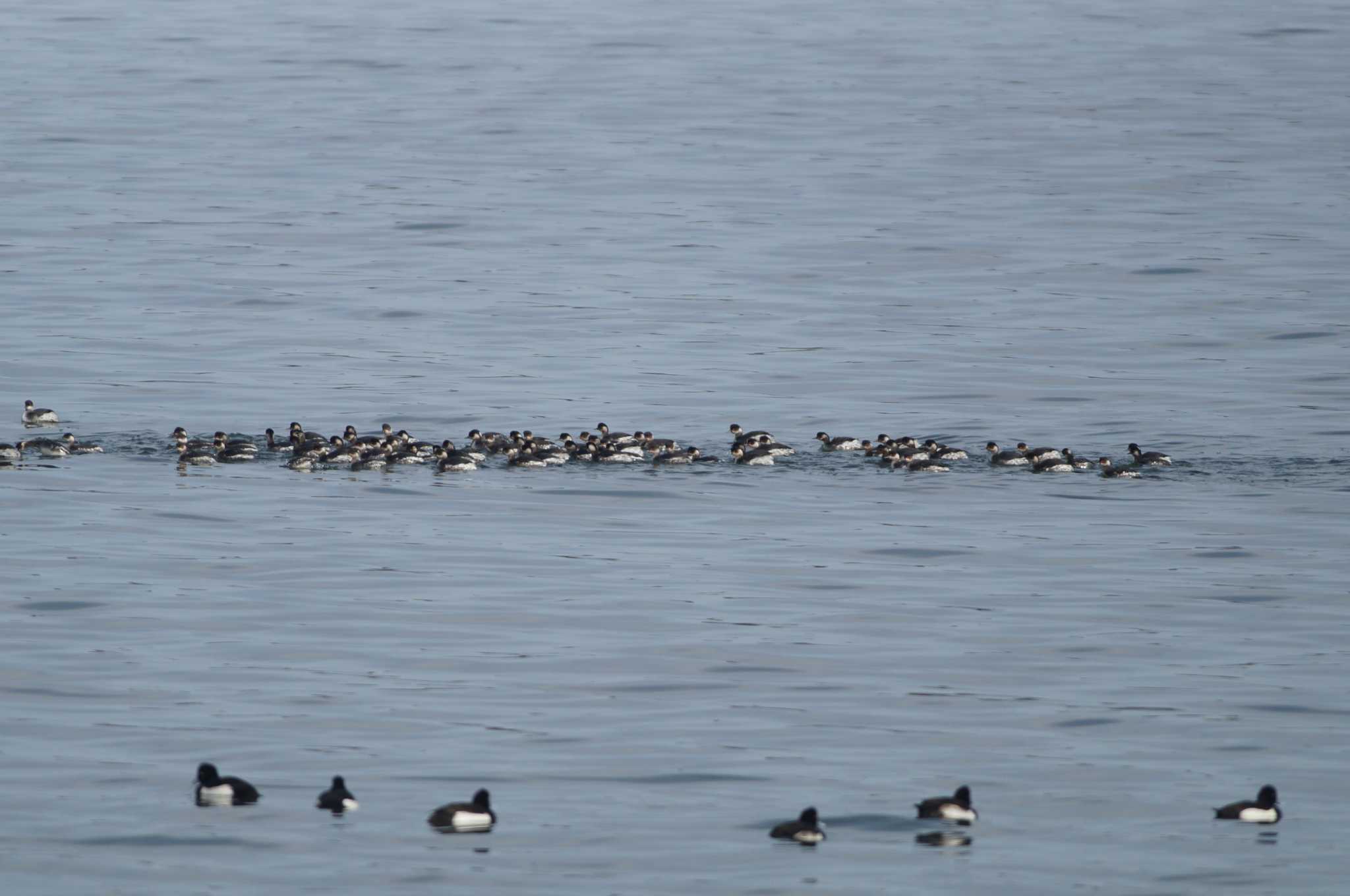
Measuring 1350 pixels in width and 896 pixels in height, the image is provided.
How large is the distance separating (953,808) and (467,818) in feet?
13.6

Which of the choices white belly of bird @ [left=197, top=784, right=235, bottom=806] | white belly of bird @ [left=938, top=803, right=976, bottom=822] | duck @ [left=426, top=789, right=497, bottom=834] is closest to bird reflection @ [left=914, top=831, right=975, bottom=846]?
white belly of bird @ [left=938, top=803, right=976, bottom=822]

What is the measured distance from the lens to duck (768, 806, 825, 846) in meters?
18.4

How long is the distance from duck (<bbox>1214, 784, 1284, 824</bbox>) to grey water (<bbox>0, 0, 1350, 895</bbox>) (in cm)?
12

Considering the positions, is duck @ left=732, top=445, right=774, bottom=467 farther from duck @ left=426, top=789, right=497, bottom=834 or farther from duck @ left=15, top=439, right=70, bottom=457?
duck @ left=426, top=789, right=497, bottom=834

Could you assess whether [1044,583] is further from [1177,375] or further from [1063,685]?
[1177,375]

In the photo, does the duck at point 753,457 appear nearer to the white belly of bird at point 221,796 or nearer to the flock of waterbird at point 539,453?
the flock of waterbird at point 539,453

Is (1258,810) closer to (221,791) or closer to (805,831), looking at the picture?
(805,831)

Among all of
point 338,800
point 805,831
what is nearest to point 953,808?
point 805,831

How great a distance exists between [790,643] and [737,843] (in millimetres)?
5979

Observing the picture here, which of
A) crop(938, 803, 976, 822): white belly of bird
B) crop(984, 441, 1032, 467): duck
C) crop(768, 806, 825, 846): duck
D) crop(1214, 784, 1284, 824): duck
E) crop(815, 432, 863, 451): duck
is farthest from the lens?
crop(815, 432, 863, 451): duck

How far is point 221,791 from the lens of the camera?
1900cm

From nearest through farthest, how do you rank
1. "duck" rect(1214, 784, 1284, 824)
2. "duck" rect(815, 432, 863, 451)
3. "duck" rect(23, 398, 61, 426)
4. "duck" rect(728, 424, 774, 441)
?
"duck" rect(1214, 784, 1284, 824) → "duck" rect(728, 424, 774, 441) → "duck" rect(815, 432, 863, 451) → "duck" rect(23, 398, 61, 426)

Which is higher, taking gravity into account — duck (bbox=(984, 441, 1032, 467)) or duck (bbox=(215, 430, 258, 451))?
duck (bbox=(215, 430, 258, 451))

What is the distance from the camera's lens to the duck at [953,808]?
61.2ft
